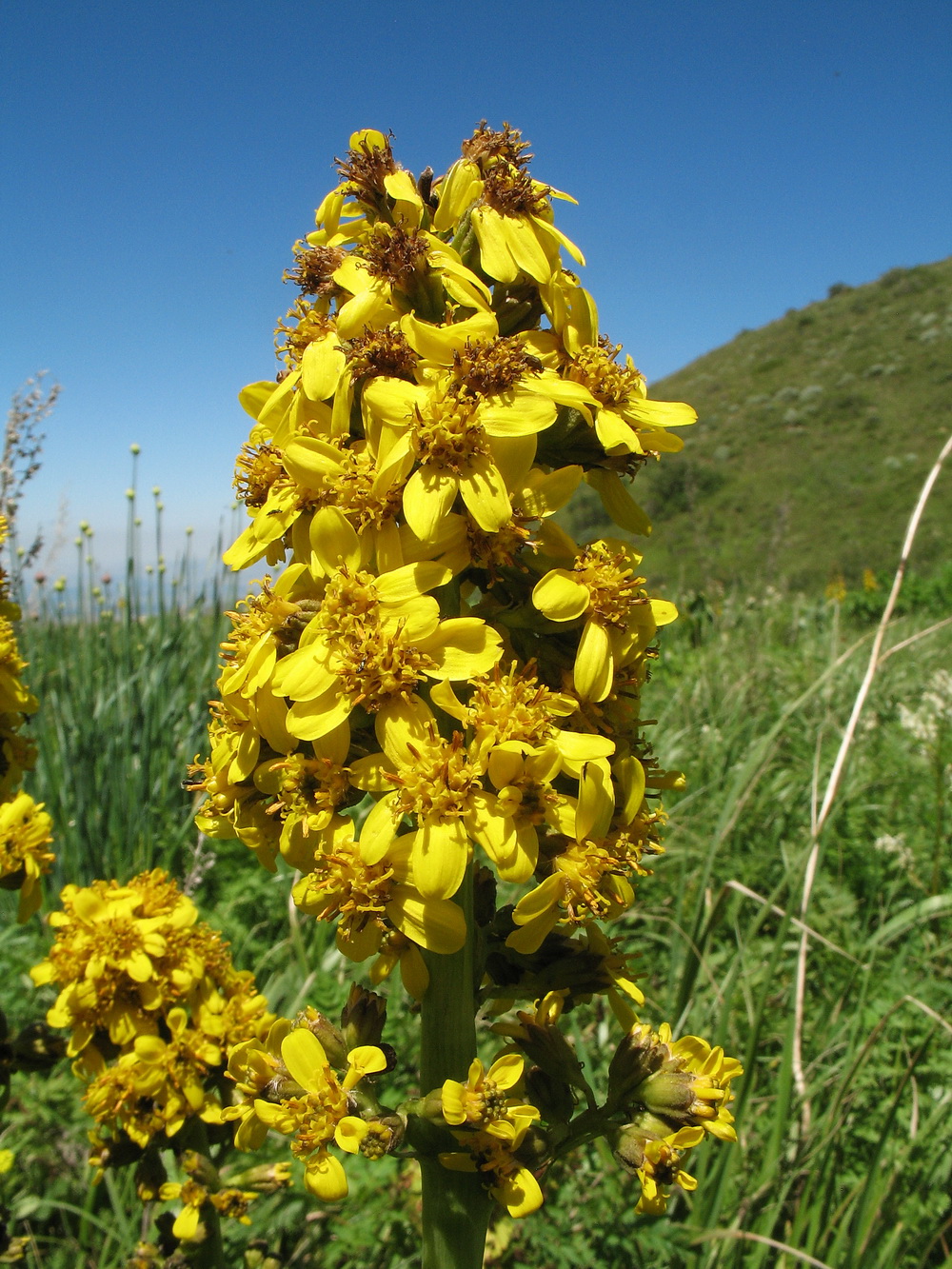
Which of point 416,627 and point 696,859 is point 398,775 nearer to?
point 416,627

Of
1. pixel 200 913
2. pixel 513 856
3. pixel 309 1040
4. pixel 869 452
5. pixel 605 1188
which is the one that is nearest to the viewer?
pixel 513 856

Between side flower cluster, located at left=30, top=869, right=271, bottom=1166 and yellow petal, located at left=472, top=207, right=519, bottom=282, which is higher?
yellow petal, located at left=472, top=207, right=519, bottom=282

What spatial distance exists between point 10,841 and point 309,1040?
1242 millimetres

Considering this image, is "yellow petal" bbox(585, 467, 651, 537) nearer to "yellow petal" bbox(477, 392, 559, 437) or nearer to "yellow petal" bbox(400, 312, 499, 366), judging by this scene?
"yellow petal" bbox(477, 392, 559, 437)

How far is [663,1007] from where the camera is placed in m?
3.60

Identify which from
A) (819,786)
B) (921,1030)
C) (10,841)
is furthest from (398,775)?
(819,786)

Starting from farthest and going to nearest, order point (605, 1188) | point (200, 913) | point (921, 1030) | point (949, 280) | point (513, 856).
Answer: point (949, 280) → point (200, 913) → point (921, 1030) → point (605, 1188) → point (513, 856)

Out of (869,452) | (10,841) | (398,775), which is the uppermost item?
(869,452)

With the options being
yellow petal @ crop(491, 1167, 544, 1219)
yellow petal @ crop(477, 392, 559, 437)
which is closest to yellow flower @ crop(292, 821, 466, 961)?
yellow petal @ crop(491, 1167, 544, 1219)

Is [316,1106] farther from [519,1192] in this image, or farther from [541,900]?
[541,900]

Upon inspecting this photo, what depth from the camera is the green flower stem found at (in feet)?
4.98

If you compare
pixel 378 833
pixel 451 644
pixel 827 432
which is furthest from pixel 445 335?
pixel 827 432

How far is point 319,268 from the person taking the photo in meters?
1.75

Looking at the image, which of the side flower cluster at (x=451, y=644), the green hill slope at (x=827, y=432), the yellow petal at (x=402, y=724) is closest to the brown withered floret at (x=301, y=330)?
the side flower cluster at (x=451, y=644)
